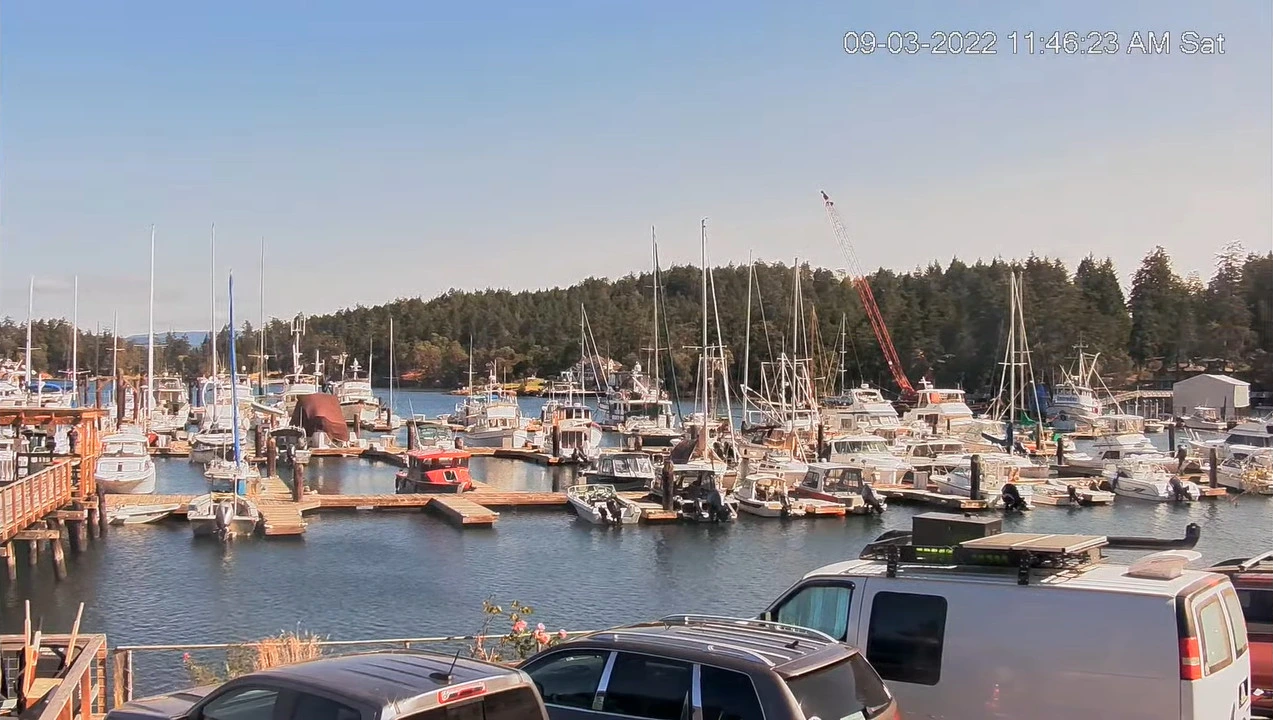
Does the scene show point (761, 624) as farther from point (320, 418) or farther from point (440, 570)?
point (320, 418)

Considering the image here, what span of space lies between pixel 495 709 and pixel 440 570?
29.6m

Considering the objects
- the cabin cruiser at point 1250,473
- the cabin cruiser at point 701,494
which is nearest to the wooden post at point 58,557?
the cabin cruiser at point 701,494

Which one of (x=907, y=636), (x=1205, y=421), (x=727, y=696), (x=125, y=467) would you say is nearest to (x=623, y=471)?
(x=125, y=467)

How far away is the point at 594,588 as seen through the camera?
32562 millimetres

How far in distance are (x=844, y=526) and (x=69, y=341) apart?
16566cm

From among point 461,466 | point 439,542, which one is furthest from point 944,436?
point 439,542

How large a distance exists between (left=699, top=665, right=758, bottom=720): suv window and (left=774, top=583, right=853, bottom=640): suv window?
2.31 metres

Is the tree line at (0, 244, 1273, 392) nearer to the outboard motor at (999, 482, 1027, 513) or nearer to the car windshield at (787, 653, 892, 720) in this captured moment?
the outboard motor at (999, 482, 1027, 513)

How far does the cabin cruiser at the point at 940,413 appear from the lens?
250ft

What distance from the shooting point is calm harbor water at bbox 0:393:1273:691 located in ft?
92.5

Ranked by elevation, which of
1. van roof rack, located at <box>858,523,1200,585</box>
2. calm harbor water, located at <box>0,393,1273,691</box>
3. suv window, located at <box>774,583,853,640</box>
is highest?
van roof rack, located at <box>858,523,1200,585</box>

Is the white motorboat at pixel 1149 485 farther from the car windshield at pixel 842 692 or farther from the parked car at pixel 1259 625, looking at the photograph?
the car windshield at pixel 842 692

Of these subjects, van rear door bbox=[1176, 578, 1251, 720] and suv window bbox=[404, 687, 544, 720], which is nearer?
suv window bbox=[404, 687, 544, 720]

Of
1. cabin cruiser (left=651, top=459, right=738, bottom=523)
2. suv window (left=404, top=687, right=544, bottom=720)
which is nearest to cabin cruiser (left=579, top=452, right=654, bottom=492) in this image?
cabin cruiser (left=651, top=459, right=738, bottom=523)
